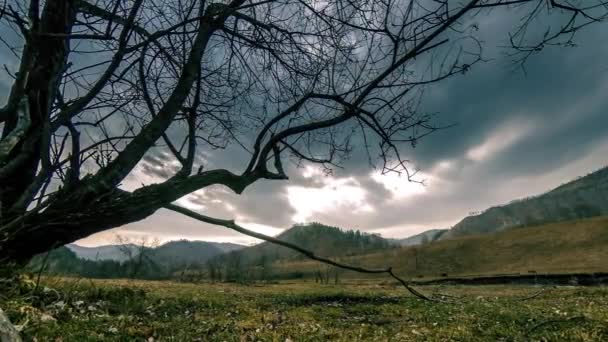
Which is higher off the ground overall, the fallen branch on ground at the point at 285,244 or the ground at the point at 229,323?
the fallen branch on ground at the point at 285,244

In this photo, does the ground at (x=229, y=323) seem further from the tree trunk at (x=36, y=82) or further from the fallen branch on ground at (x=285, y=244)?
the tree trunk at (x=36, y=82)

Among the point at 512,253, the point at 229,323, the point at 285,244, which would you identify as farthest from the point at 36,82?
the point at 512,253

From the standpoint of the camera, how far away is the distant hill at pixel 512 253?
121938 millimetres

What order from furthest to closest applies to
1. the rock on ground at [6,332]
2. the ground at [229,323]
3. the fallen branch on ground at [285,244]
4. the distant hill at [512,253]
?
1. the distant hill at [512,253]
2. the ground at [229,323]
3. the fallen branch on ground at [285,244]
4. the rock on ground at [6,332]

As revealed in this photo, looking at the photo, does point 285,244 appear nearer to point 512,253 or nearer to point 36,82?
point 36,82

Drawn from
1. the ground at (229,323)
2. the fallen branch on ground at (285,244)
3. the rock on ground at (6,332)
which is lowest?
the ground at (229,323)

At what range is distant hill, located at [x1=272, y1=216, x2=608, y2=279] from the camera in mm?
121938

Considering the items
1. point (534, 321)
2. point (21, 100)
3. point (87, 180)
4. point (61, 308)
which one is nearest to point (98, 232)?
point (87, 180)

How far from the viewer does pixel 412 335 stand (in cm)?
598

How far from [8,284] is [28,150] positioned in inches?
74.1

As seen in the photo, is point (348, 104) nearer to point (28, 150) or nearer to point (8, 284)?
point (28, 150)

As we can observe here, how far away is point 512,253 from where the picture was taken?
150 meters

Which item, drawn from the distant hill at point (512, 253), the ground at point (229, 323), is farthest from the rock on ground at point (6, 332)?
the distant hill at point (512, 253)

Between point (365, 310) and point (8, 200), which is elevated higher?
point (8, 200)
